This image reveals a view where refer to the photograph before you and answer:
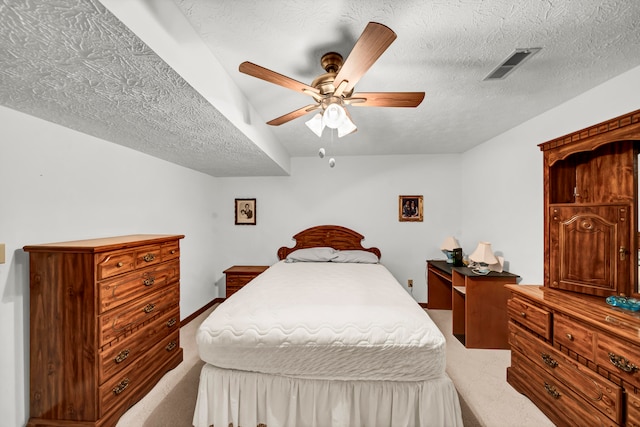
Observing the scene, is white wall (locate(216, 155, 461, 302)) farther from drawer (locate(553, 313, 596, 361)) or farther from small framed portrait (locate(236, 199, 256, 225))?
drawer (locate(553, 313, 596, 361))

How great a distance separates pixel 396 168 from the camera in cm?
408

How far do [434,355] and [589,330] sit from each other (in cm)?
92

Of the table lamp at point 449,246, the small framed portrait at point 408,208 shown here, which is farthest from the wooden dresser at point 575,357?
the small framed portrait at point 408,208

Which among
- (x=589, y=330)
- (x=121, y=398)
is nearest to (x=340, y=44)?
(x=589, y=330)

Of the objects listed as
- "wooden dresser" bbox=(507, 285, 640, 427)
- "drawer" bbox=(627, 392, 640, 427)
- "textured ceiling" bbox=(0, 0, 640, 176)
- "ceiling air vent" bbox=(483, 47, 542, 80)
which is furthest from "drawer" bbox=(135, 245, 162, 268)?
"drawer" bbox=(627, 392, 640, 427)

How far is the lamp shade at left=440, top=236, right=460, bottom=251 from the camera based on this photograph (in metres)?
3.64

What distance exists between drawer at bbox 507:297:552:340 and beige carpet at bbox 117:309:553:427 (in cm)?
58

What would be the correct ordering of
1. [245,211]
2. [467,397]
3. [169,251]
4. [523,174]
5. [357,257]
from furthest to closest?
[245,211]
[357,257]
[523,174]
[169,251]
[467,397]

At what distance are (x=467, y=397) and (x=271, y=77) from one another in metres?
2.70

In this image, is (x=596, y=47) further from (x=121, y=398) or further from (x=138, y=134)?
(x=121, y=398)

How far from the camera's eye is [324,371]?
1.60 metres

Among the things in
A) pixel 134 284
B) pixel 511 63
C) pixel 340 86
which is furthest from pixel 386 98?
pixel 134 284

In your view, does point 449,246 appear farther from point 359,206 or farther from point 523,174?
point 359,206

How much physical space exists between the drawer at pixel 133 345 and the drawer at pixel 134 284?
283 mm
